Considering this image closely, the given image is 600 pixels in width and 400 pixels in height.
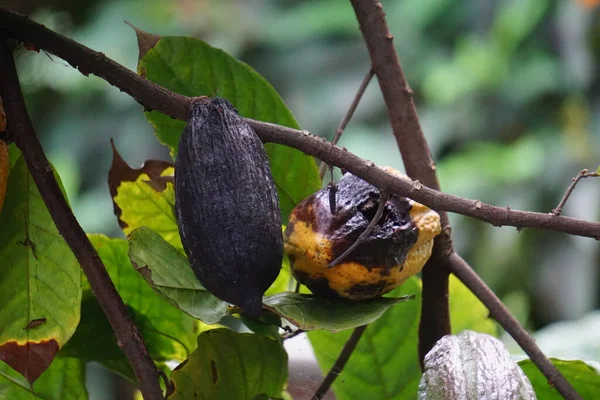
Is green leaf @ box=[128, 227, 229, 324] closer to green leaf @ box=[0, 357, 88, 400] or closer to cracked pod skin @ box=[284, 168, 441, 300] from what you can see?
cracked pod skin @ box=[284, 168, 441, 300]

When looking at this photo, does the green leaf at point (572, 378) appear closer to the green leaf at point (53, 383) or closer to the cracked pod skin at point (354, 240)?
the cracked pod skin at point (354, 240)

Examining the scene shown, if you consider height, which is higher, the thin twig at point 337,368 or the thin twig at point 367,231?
the thin twig at point 367,231

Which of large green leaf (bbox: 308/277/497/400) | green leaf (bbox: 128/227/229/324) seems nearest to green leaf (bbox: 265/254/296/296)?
large green leaf (bbox: 308/277/497/400)

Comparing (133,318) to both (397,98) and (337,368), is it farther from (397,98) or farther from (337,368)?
(397,98)

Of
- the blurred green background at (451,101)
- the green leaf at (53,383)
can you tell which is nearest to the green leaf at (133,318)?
the green leaf at (53,383)

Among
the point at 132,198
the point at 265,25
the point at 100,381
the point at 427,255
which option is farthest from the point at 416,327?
the point at 265,25

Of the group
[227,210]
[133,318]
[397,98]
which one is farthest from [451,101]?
[227,210]

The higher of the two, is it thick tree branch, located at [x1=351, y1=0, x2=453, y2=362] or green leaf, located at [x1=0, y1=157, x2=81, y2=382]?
thick tree branch, located at [x1=351, y1=0, x2=453, y2=362]
